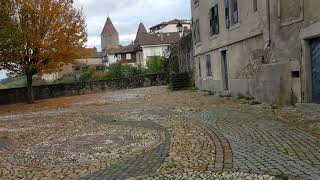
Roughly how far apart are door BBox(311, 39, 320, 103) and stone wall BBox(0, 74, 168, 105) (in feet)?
85.6

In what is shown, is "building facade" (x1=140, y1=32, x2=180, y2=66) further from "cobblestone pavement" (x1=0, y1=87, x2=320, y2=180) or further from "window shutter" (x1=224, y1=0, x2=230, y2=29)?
"cobblestone pavement" (x1=0, y1=87, x2=320, y2=180)

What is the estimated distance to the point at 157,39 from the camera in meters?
73.1

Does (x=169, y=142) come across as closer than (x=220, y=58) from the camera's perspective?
Yes

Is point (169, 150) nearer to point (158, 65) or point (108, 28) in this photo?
point (158, 65)

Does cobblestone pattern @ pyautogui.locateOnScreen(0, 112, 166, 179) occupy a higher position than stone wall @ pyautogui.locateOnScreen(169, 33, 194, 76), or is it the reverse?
stone wall @ pyautogui.locateOnScreen(169, 33, 194, 76)

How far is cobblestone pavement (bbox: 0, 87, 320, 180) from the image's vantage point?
6340mm

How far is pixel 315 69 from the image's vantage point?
12172 millimetres

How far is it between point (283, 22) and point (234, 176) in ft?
29.6

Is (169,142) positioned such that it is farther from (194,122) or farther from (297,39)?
(297,39)

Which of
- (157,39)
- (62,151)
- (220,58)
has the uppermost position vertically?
(157,39)

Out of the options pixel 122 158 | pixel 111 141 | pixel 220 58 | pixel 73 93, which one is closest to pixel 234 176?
pixel 122 158

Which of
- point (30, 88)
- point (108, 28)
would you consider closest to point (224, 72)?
point (30, 88)

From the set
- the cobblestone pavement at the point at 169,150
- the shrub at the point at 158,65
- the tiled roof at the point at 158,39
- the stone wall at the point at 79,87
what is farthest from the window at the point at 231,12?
the tiled roof at the point at 158,39

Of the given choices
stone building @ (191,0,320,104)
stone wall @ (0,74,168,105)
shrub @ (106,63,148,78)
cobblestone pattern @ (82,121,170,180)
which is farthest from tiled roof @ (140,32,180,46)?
cobblestone pattern @ (82,121,170,180)
